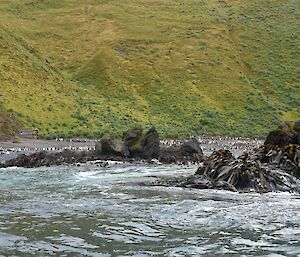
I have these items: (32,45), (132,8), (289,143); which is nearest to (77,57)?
(32,45)

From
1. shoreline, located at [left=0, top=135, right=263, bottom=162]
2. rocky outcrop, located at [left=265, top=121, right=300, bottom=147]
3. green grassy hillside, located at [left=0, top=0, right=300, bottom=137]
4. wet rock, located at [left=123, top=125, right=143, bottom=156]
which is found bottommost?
shoreline, located at [left=0, top=135, right=263, bottom=162]

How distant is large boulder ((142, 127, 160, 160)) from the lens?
42.6 metres

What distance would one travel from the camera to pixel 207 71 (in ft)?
299

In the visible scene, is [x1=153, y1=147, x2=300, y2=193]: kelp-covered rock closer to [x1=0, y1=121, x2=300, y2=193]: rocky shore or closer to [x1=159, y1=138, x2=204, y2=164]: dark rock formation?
[x1=0, y1=121, x2=300, y2=193]: rocky shore

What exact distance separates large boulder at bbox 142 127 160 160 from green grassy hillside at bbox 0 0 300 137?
904 inches

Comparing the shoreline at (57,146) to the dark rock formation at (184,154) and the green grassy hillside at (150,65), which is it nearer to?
the green grassy hillside at (150,65)

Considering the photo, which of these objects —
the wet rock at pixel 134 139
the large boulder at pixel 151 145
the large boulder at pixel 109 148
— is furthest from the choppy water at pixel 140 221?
the wet rock at pixel 134 139

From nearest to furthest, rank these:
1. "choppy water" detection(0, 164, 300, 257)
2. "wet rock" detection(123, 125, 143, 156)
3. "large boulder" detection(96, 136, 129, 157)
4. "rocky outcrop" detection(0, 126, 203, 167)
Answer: "choppy water" detection(0, 164, 300, 257), "rocky outcrop" detection(0, 126, 203, 167), "large boulder" detection(96, 136, 129, 157), "wet rock" detection(123, 125, 143, 156)

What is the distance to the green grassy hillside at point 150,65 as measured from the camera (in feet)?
243

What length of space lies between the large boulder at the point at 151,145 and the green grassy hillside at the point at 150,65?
75.4ft

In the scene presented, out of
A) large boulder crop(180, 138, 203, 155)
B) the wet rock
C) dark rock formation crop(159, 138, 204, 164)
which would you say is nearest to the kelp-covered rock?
dark rock formation crop(159, 138, 204, 164)

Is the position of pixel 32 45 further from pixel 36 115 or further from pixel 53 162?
pixel 53 162

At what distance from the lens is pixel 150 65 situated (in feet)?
297

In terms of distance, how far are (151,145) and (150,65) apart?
48.8 metres
